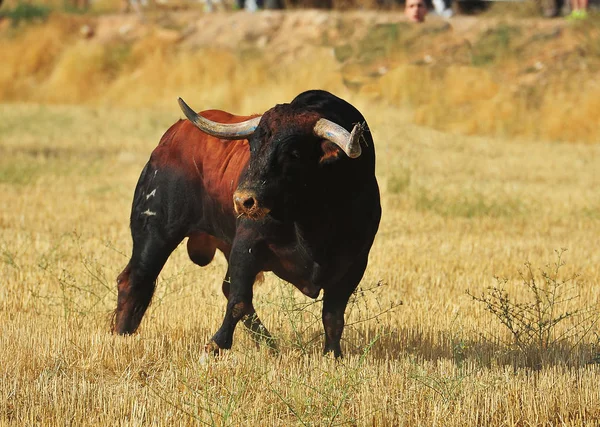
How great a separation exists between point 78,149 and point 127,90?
9434 mm

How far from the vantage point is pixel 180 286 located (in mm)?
9586

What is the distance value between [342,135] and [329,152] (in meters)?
0.19

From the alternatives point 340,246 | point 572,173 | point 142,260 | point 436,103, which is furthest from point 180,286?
point 436,103

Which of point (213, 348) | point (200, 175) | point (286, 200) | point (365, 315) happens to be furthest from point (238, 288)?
point (365, 315)

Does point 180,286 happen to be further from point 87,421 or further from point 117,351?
point 87,421

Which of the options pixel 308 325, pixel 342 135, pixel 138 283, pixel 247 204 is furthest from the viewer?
pixel 308 325

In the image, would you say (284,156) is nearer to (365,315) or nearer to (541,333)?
(541,333)

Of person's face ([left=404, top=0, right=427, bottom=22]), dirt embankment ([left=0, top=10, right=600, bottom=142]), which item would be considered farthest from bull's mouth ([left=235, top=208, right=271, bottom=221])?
person's face ([left=404, top=0, right=427, bottom=22])

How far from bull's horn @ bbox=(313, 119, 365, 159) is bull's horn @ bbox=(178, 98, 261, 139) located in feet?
1.56

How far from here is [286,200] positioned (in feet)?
21.9

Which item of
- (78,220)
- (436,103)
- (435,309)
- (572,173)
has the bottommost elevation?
(435,309)

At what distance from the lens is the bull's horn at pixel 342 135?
20.9 feet

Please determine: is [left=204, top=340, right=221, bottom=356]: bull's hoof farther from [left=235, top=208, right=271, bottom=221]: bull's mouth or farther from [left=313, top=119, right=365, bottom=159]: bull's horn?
[left=313, top=119, right=365, bottom=159]: bull's horn

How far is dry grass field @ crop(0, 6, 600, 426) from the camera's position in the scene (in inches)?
241
